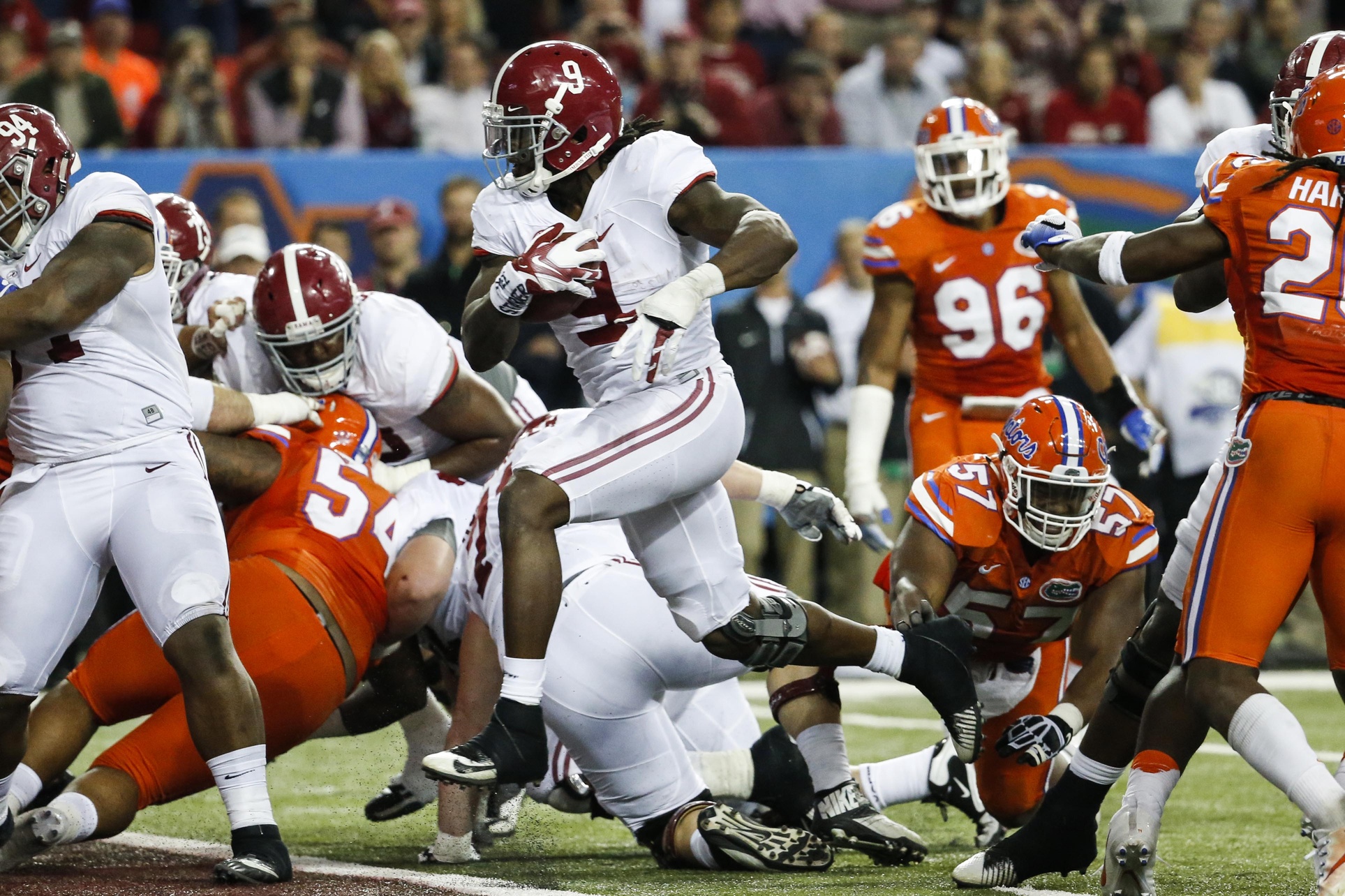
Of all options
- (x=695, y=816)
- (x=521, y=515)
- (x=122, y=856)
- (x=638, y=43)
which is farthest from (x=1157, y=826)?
(x=638, y=43)

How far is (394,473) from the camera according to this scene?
5.16 meters

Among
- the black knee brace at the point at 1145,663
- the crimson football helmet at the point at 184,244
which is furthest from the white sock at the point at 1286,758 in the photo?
the crimson football helmet at the point at 184,244

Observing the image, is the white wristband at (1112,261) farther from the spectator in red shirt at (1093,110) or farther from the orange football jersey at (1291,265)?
the spectator in red shirt at (1093,110)

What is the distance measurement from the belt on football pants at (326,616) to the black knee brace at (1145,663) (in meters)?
1.80

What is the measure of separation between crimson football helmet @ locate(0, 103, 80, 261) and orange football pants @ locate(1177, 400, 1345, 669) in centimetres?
260

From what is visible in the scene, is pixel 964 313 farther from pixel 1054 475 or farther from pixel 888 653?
pixel 888 653

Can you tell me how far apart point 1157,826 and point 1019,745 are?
0.58m

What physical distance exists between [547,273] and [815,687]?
1.46m

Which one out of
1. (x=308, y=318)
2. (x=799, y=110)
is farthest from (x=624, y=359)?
(x=799, y=110)

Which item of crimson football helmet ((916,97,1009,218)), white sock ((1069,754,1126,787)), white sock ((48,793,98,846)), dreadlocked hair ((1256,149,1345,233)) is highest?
dreadlocked hair ((1256,149,1345,233))

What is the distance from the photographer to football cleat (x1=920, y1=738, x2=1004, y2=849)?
4.75 meters

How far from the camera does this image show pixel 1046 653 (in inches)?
193

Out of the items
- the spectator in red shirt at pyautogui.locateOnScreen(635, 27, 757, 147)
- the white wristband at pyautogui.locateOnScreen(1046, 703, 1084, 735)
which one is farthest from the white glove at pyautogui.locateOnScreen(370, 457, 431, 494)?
the spectator in red shirt at pyautogui.locateOnScreen(635, 27, 757, 147)

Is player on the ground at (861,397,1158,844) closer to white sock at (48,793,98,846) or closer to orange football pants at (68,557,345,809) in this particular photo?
orange football pants at (68,557,345,809)
